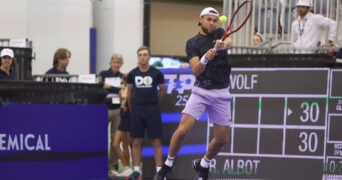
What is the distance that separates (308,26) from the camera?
36.3 ft

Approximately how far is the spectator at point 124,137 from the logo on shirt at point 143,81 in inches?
51.2

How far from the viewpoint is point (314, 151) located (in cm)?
999

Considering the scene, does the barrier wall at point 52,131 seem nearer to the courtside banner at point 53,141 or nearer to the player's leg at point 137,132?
the courtside banner at point 53,141

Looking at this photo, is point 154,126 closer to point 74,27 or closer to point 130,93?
point 130,93

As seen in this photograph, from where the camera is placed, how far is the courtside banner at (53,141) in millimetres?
9406

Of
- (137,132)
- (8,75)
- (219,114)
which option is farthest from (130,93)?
(219,114)

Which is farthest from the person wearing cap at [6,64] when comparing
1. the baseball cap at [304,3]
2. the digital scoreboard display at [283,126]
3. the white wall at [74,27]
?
the white wall at [74,27]

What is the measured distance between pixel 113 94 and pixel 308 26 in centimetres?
382

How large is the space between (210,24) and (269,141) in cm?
265

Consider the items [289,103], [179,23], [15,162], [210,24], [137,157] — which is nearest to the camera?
[210,24]

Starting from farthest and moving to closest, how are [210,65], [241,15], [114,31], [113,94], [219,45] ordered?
[114,31], [113,94], [241,15], [210,65], [219,45]

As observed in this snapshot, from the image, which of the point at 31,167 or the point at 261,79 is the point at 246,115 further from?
the point at 31,167

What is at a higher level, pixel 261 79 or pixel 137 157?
pixel 261 79

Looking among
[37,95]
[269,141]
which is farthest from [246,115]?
[37,95]
